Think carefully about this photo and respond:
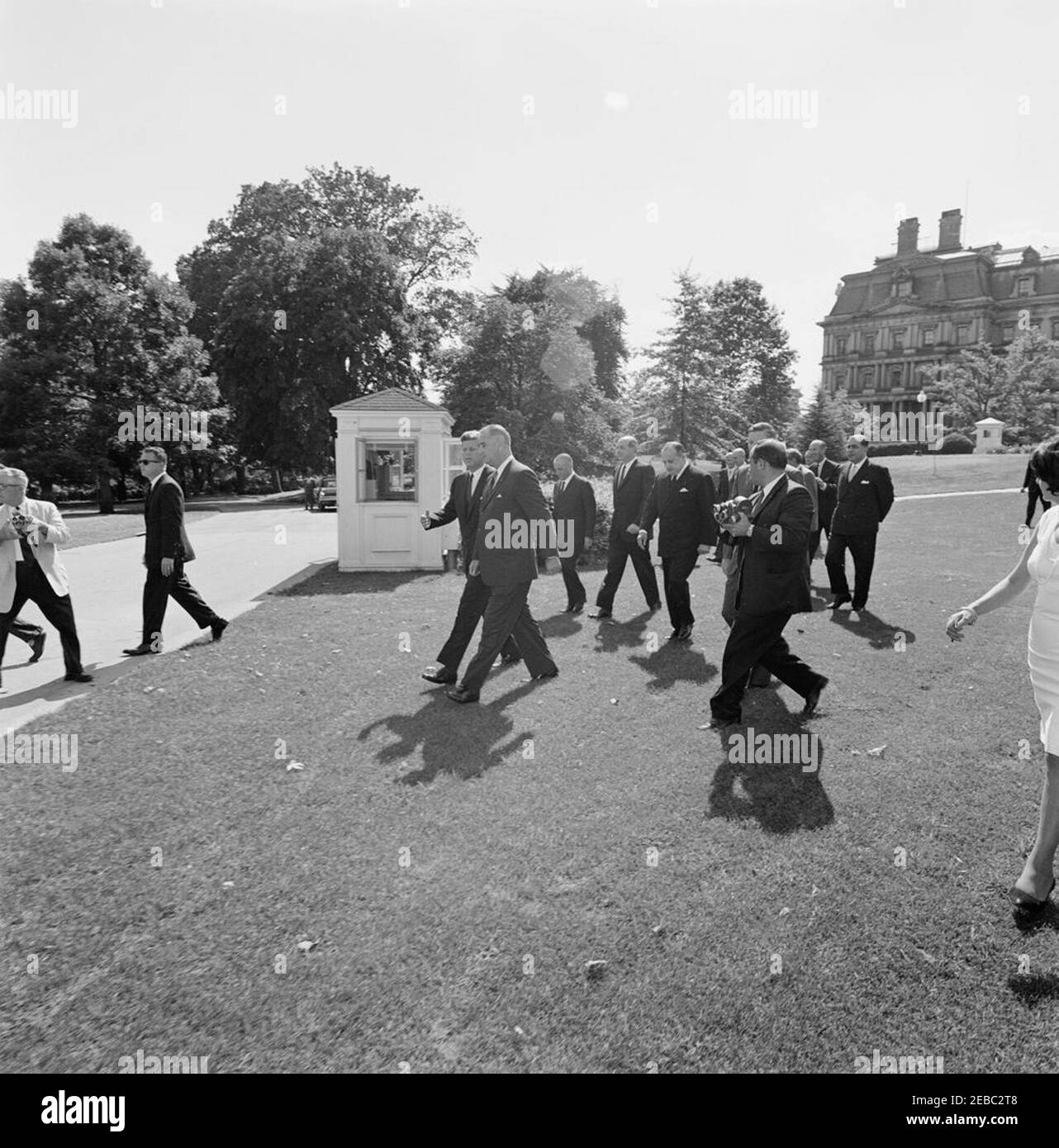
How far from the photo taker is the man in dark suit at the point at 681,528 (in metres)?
8.19

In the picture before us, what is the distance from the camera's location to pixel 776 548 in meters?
5.37

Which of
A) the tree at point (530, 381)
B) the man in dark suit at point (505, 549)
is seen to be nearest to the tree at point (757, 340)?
the tree at point (530, 381)

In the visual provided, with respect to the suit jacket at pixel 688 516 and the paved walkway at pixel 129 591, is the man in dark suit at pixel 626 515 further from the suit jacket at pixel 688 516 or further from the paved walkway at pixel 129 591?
the paved walkway at pixel 129 591

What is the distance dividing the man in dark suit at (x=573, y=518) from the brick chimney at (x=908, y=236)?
96.4 m

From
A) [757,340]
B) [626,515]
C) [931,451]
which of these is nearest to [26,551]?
[626,515]

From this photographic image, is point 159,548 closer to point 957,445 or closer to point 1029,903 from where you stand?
point 1029,903

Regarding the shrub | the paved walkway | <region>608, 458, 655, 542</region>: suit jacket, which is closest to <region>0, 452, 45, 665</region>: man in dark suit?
the paved walkway

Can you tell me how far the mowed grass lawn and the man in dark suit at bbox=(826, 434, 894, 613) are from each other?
2824 mm

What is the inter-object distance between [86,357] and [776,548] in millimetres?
40071

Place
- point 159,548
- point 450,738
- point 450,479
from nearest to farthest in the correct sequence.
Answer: point 450,738
point 159,548
point 450,479

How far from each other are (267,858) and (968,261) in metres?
99.5

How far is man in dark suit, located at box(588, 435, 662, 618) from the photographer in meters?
9.65

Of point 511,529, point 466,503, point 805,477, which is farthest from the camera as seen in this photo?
point 805,477
